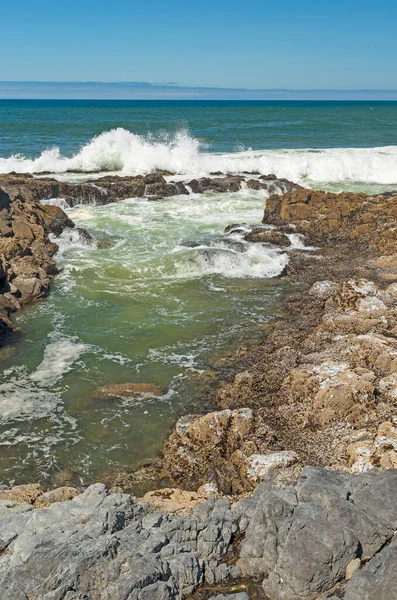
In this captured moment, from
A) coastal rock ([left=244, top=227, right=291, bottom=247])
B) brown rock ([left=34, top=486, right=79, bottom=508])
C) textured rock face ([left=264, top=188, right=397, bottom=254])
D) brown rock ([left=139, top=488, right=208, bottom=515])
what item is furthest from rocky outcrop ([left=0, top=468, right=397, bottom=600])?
coastal rock ([left=244, top=227, right=291, bottom=247])

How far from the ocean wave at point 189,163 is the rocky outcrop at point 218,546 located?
30022 millimetres

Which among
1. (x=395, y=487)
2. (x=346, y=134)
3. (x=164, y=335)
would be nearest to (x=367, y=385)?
(x=395, y=487)

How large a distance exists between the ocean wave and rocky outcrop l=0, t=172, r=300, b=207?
4.32m

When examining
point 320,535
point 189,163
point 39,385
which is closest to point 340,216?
point 39,385

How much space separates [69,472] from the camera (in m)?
8.93

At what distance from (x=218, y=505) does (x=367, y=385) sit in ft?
13.3

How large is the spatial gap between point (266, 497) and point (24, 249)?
14.1m

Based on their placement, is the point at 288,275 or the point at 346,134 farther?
the point at 346,134

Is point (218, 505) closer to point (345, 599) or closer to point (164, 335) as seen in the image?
point (345, 599)

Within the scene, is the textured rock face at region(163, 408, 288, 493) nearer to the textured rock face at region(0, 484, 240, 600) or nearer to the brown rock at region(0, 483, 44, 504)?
the textured rock face at region(0, 484, 240, 600)

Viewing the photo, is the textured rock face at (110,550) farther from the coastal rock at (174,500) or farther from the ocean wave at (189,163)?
the ocean wave at (189,163)

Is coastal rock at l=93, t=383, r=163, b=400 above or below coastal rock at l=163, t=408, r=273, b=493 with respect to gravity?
below

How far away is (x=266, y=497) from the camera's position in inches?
253

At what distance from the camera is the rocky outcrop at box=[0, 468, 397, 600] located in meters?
5.37
